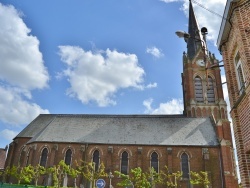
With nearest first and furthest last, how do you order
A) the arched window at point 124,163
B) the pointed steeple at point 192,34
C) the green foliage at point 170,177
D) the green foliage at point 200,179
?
1. the green foliage at point 200,179
2. the green foliage at point 170,177
3. the arched window at point 124,163
4. the pointed steeple at point 192,34

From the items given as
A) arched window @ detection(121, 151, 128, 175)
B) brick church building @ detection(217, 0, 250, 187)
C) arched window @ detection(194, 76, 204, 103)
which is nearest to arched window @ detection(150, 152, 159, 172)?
arched window @ detection(121, 151, 128, 175)

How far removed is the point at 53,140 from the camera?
35094mm

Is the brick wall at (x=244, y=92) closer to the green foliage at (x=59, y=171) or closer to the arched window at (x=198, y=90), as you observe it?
the green foliage at (x=59, y=171)

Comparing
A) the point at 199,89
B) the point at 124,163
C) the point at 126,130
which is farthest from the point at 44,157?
the point at 199,89

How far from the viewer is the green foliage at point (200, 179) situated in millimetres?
27656

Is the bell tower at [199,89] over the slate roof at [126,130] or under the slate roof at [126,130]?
over

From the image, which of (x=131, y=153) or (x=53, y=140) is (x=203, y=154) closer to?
(x=131, y=153)

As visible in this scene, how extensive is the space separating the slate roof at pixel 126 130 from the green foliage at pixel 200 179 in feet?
13.9

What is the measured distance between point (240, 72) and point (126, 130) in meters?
29.1

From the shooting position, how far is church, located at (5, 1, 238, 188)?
1233 inches

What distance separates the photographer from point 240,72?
856 centimetres

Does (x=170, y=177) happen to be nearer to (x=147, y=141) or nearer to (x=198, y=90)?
(x=147, y=141)

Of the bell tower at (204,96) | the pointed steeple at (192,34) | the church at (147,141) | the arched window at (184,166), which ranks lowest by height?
the arched window at (184,166)

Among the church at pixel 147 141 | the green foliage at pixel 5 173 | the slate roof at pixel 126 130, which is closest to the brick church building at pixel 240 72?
the church at pixel 147 141
